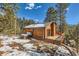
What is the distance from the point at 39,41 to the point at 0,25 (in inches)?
12.4

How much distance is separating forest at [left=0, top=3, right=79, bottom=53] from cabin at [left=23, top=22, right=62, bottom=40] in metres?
0.03

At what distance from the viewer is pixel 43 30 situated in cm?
132

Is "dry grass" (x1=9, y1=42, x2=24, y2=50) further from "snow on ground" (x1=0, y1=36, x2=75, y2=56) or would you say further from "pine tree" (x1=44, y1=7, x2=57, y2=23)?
"pine tree" (x1=44, y1=7, x2=57, y2=23)

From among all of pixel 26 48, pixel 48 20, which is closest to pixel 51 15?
pixel 48 20

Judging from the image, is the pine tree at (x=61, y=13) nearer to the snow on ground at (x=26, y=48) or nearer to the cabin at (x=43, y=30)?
the cabin at (x=43, y=30)

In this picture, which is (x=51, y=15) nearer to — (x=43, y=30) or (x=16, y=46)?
(x=43, y=30)


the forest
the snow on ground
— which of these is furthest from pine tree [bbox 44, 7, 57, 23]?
the snow on ground

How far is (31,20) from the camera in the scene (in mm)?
1306

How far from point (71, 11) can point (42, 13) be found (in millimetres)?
217

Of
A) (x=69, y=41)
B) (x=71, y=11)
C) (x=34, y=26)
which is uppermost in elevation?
(x=71, y=11)

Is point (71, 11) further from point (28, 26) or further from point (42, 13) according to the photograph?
point (28, 26)

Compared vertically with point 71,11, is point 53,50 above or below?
below

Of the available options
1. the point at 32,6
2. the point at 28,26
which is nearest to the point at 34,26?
the point at 28,26

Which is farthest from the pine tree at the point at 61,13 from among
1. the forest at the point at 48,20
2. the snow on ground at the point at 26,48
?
the snow on ground at the point at 26,48
